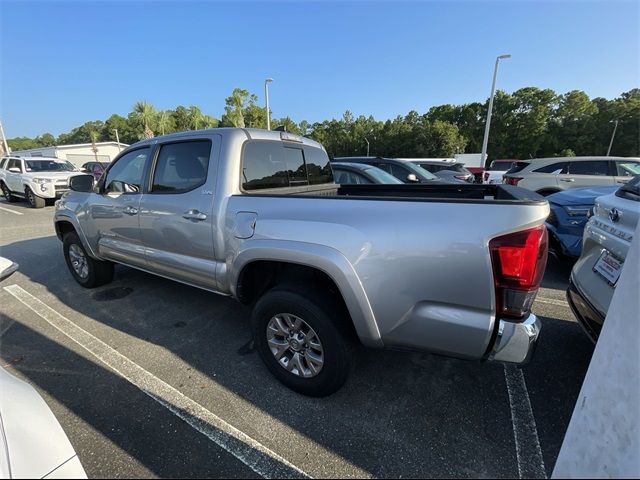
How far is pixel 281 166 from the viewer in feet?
10.2

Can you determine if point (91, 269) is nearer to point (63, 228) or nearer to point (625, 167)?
point (63, 228)

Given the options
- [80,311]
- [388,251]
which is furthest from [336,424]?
[80,311]

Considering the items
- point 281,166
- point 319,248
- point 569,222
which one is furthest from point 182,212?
point 569,222

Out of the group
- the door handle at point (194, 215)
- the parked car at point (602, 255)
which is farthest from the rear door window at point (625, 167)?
the door handle at point (194, 215)

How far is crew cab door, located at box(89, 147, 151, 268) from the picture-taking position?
329 cm

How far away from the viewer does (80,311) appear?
3635mm

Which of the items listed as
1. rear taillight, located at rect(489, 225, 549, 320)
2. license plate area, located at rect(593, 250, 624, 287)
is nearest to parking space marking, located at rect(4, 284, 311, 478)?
rear taillight, located at rect(489, 225, 549, 320)

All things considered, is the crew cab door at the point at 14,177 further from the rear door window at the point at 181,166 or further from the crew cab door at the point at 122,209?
the rear door window at the point at 181,166

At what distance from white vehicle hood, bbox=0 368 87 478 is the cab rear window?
5.85 ft

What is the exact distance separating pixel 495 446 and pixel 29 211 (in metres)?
14.6

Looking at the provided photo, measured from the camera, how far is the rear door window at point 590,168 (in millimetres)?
8484

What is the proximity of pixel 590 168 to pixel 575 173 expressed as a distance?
37 centimetres

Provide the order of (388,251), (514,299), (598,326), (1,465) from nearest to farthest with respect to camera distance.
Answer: (1,465) → (514,299) → (388,251) → (598,326)

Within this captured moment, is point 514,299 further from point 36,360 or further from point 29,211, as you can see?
point 29,211
